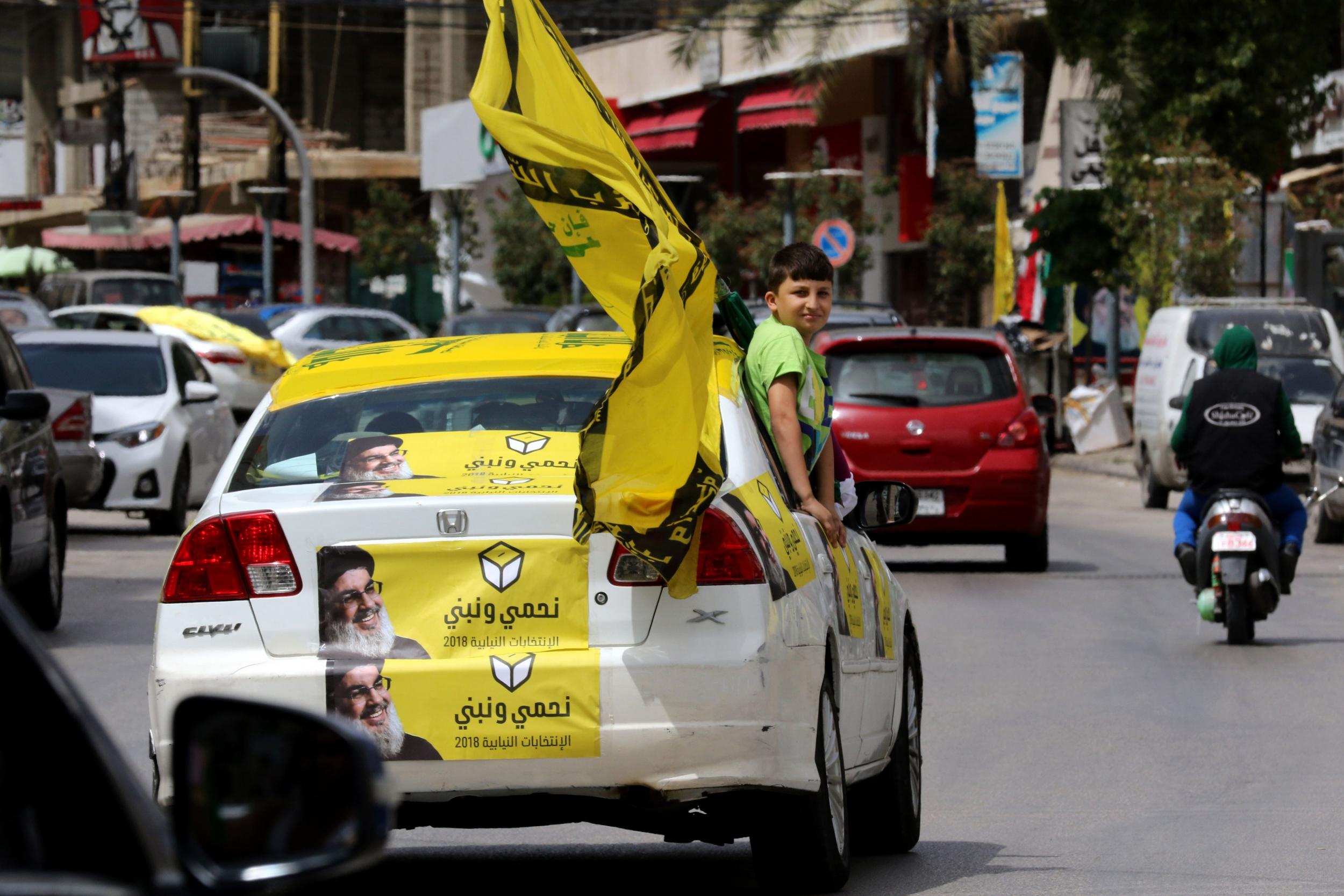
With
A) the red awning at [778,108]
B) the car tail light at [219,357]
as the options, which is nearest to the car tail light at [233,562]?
the car tail light at [219,357]

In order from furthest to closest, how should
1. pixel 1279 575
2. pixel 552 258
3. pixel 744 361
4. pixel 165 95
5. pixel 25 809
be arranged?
pixel 165 95, pixel 552 258, pixel 1279 575, pixel 744 361, pixel 25 809

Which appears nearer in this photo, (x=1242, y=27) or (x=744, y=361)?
(x=744, y=361)

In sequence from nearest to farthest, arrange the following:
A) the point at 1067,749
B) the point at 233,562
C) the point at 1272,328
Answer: the point at 233,562 → the point at 1067,749 → the point at 1272,328

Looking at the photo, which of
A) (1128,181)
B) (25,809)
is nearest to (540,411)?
(25,809)

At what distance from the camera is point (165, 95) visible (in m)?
95.0

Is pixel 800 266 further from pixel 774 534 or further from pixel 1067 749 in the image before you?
pixel 1067 749

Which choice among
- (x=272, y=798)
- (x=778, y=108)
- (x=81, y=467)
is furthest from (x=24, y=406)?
(x=778, y=108)

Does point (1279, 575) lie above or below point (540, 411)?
below

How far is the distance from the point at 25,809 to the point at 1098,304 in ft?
124

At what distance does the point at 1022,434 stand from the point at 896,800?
401 inches

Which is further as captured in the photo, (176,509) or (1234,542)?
(176,509)

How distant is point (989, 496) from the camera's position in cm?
1692

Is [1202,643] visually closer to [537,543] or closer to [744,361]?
[744,361]

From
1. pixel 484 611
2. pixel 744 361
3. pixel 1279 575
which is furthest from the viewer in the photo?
pixel 1279 575
